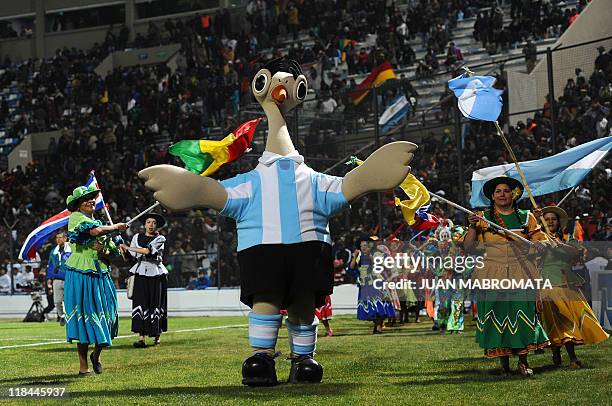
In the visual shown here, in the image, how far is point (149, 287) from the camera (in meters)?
14.4

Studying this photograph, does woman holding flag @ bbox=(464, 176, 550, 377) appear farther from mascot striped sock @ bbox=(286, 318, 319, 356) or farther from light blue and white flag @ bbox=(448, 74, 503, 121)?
mascot striped sock @ bbox=(286, 318, 319, 356)

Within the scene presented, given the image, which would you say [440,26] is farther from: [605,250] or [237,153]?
[237,153]

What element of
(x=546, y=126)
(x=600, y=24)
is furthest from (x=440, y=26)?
(x=546, y=126)

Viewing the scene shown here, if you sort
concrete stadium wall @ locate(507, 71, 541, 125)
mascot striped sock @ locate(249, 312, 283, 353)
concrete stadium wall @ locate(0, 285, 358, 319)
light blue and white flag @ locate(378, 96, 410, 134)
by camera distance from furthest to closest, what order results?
concrete stadium wall @ locate(0, 285, 358, 319), light blue and white flag @ locate(378, 96, 410, 134), concrete stadium wall @ locate(507, 71, 541, 125), mascot striped sock @ locate(249, 312, 283, 353)

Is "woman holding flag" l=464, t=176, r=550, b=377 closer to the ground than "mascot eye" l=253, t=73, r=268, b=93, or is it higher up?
closer to the ground

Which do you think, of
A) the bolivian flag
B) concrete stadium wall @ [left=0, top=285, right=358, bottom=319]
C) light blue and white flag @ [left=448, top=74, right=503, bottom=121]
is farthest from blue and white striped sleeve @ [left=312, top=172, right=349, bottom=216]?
concrete stadium wall @ [left=0, top=285, right=358, bottom=319]

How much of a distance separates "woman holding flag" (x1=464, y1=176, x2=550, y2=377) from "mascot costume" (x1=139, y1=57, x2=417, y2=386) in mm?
1547

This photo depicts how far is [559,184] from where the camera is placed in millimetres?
12422

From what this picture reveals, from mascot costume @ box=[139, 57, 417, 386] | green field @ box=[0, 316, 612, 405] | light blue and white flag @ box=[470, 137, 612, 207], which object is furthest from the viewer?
light blue and white flag @ box=[470, 137, 612, 207]

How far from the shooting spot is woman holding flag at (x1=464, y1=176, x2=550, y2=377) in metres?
8.66

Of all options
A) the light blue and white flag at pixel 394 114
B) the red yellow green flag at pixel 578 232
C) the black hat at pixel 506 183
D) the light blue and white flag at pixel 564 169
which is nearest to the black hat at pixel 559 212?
the black hat at pixel 506 183

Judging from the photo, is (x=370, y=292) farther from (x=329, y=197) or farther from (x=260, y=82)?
(x=329, y=197)

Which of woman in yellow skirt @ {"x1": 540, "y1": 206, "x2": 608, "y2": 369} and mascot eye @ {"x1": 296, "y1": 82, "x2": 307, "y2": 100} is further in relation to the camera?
woman in yellow skirt @ {"x1": 540, "y1": 206, "x2": 608, "y2": 369}

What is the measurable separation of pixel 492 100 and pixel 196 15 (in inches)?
1313
